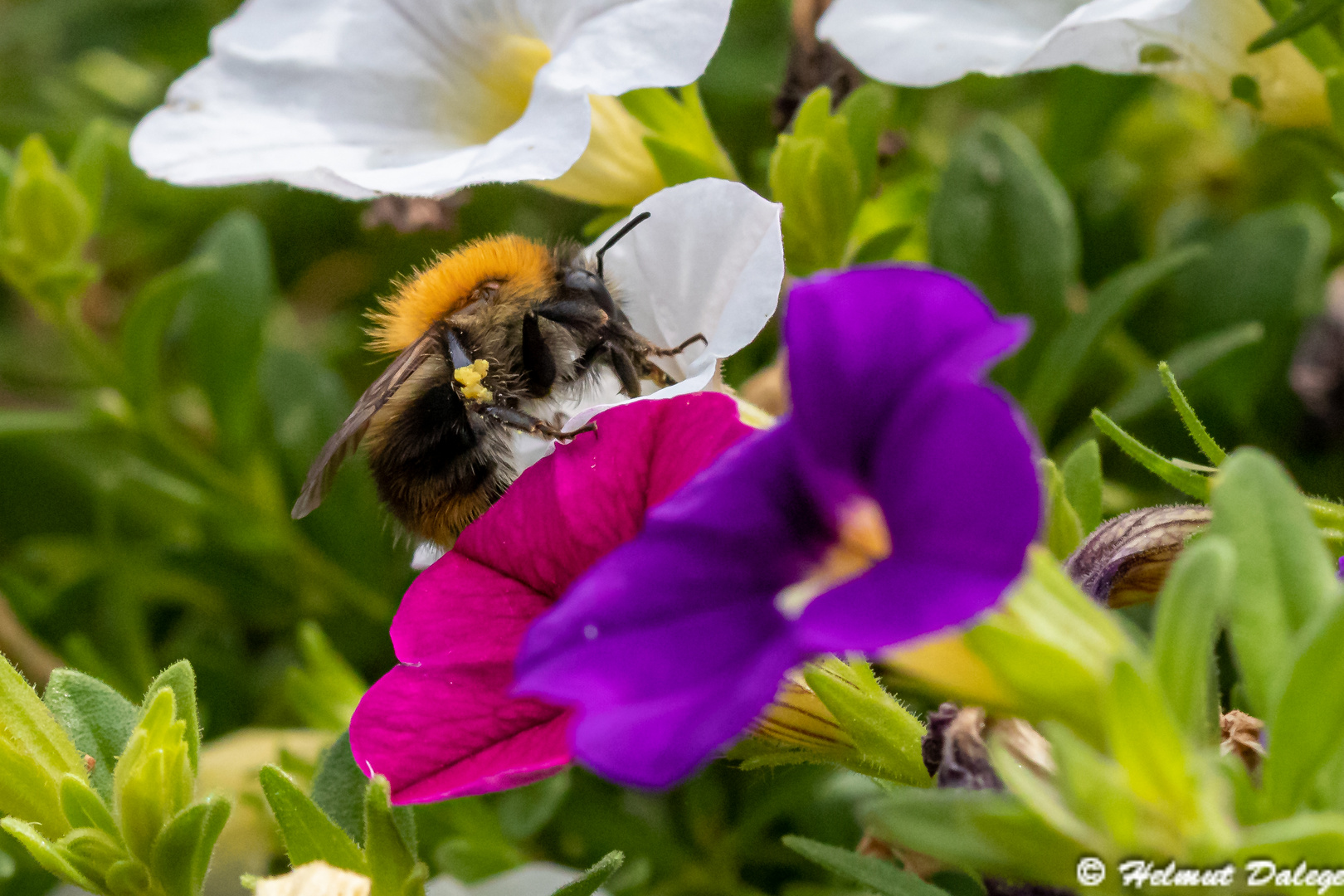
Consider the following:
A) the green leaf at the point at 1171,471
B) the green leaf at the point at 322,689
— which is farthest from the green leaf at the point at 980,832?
the green leaf at the point at 322,689

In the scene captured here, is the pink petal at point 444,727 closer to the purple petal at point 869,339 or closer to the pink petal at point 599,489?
the pink petal at point 599,489

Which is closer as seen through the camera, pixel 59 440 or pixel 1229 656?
pixel 1229 656

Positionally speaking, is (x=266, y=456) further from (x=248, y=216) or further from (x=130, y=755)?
(x=130, y=755)

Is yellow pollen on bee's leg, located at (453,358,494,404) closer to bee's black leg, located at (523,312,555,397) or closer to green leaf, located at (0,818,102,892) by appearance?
bee's black leg, located at (523,312,555,397)

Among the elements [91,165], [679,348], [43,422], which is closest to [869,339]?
[679,348]

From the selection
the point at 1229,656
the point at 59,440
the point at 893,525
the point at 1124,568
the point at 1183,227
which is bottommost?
the point at 59,440

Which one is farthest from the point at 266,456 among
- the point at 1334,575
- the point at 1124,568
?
the point at 1334,575
